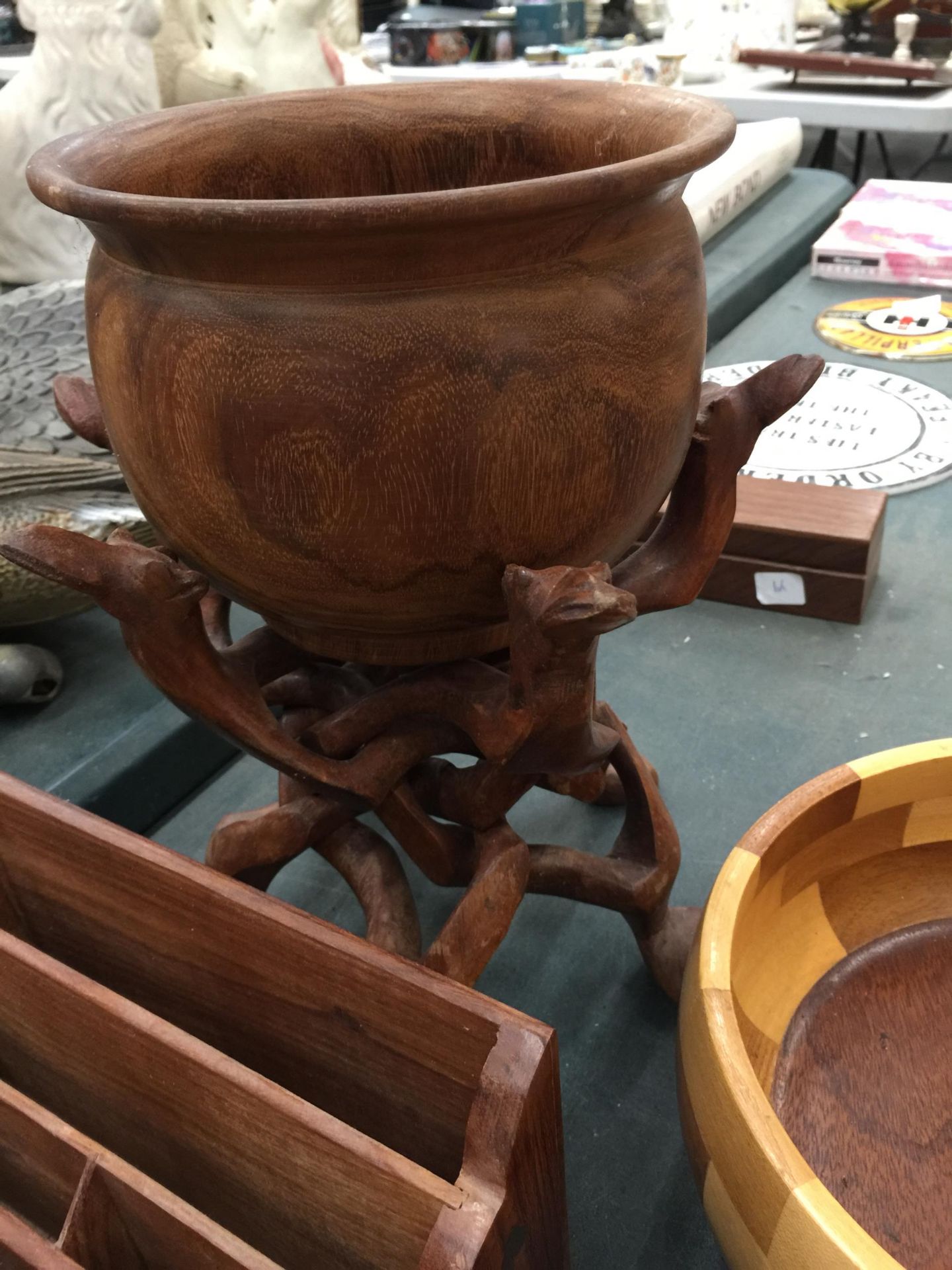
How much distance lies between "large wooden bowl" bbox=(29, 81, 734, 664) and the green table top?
0.28 m

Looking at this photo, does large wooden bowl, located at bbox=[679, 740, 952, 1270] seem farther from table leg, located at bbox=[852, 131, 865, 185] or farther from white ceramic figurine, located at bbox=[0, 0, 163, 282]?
table leg, located at bbox=[852, 131, 865, 185]

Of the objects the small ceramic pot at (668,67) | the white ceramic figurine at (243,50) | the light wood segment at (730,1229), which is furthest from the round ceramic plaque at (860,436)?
the small ceramic pot at (668,67)

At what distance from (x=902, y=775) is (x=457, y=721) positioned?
0.22 m

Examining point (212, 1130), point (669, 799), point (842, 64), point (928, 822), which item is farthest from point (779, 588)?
point (842, 64)

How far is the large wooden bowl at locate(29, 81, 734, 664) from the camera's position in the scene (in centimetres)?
37

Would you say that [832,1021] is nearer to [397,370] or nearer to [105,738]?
[397,370]

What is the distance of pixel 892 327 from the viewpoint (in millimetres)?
1316

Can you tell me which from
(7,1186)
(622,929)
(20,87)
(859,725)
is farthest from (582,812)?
(20,87)

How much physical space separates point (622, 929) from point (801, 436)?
0.62 m

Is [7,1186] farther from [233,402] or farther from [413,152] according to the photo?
[413,152]

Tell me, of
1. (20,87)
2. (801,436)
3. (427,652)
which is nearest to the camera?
(427,652)

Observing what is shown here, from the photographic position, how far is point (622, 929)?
2.26 feet

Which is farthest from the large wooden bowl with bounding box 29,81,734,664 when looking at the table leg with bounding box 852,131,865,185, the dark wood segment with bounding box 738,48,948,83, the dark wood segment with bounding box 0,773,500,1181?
the table leg with bounding box 852,131,865,185

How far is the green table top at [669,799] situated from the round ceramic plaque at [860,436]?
0.13 feet
